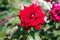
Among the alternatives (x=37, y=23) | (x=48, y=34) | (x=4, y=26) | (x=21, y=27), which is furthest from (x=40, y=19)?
(x=4, y=26)

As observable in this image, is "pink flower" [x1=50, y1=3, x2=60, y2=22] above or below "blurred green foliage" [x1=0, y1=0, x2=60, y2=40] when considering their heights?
above

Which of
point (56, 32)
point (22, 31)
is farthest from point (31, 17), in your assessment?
point (56, 32)

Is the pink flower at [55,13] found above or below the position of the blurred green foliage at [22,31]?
above

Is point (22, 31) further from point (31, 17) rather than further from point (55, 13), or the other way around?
point (55, 13)

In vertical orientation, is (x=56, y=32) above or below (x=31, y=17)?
below

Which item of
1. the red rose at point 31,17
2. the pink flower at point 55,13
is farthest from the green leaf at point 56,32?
the red rose at point 31,17

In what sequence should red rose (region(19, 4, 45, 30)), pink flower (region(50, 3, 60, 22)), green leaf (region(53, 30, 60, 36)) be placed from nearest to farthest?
red rose (region(19, 4, 45, 30)), pink flower (region(50, 3, 60, 22)), green leaf (region(53, 30, 60, 36))

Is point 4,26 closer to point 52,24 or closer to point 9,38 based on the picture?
point 9,38

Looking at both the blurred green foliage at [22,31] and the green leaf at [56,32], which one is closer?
the blurred green foliage at [22,31]

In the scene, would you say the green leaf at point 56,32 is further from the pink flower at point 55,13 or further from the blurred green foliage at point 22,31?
the pink flower at point 55,13

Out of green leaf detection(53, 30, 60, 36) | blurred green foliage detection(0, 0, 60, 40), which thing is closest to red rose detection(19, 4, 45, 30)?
blurred green foliage detection(0, 0, 60, 40)

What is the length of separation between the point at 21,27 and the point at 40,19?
0.49ft

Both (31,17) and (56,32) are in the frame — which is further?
(56,32)

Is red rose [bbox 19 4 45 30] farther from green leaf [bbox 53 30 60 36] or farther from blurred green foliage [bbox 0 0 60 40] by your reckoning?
green leaf [bbox 53 30 60 36]
